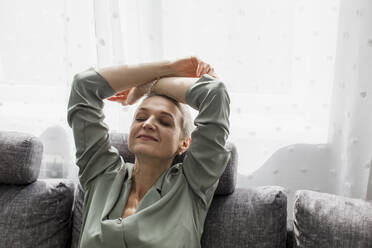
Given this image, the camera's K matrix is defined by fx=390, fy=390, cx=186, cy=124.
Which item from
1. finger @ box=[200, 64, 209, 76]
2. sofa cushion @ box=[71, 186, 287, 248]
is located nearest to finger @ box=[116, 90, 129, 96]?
finger @ box=[200, 64, 209, 76]

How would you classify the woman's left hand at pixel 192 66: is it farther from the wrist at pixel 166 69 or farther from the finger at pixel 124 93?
the finger at pixel 124 93

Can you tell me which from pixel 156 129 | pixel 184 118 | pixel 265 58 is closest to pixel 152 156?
pixel 156 129

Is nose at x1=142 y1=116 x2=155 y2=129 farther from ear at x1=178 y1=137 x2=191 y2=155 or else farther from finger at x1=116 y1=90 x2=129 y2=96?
finger at x1=116 y1=90 x2=129 y2=96

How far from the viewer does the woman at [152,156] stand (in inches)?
50.3

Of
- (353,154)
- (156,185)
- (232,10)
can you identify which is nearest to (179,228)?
(156,185)

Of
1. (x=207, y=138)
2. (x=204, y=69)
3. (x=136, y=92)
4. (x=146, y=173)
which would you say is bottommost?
(x=146, y=173)

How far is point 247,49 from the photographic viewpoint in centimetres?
167

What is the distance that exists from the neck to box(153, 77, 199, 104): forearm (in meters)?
0.24

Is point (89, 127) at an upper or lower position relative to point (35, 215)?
upper

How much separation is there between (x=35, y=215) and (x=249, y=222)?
843 millimetres

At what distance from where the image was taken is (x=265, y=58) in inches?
65.7

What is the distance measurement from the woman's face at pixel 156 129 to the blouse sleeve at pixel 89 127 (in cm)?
12

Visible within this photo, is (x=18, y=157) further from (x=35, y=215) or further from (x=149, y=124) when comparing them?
(x=149, y=124)

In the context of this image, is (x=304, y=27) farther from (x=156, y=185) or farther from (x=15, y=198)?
(x=15, y=198)
